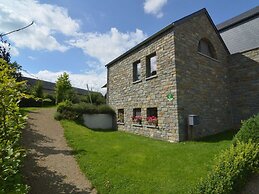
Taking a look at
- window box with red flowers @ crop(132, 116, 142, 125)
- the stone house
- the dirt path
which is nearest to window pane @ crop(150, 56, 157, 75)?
the stone house

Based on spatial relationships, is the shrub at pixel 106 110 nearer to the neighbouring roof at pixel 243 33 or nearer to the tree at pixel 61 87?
the neighbouring roof at pixel 243 33

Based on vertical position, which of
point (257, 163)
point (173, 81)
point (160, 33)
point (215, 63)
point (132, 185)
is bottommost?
point (132, 185)

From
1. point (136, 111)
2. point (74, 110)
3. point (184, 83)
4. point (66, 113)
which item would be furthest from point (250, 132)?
point (66, 113)

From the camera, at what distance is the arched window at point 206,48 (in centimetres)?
1242

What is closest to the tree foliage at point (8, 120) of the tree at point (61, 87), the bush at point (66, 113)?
the bush at point (66, 113)

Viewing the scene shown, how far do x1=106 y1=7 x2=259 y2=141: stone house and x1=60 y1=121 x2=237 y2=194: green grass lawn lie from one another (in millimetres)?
1723

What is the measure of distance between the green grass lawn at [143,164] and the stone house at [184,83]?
67.8 inches

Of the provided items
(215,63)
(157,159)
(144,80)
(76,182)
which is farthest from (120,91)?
(76,182)

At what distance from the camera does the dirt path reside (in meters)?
5.29

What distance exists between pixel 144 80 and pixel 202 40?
3.96 m

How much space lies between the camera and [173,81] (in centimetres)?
1019

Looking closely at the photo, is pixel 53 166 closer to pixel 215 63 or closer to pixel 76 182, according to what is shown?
pixel 76 182

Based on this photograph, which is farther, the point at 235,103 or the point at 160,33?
the point at 235,103

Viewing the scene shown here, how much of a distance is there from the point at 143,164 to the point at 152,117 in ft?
15.4
